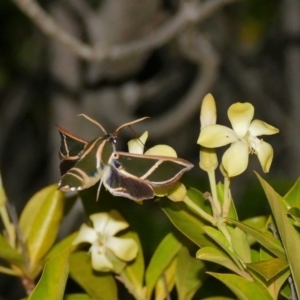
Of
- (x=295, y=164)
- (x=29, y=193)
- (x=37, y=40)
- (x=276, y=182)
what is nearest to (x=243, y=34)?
(x=295, y=164)

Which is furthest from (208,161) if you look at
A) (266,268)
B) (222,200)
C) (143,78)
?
(143,78)

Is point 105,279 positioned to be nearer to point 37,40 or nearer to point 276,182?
point 276,182

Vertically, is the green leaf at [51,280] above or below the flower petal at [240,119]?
below

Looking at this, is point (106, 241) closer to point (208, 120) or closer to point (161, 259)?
point (161, 259)

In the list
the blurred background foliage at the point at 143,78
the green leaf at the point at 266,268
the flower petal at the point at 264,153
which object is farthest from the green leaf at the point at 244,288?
the blurred background foliage at the point at 143,78

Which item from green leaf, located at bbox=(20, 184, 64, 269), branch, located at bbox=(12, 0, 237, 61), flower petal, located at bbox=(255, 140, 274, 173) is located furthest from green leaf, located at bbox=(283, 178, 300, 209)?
branch, located at bbox=(12, 0, 237, 61)

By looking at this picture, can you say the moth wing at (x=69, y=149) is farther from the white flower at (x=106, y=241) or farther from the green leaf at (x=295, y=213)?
the green leaf at (x=295, y=213)

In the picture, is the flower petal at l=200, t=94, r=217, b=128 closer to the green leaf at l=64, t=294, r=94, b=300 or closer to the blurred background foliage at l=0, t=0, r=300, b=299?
the green leaf at l=64, t=294, r=94, b=300
